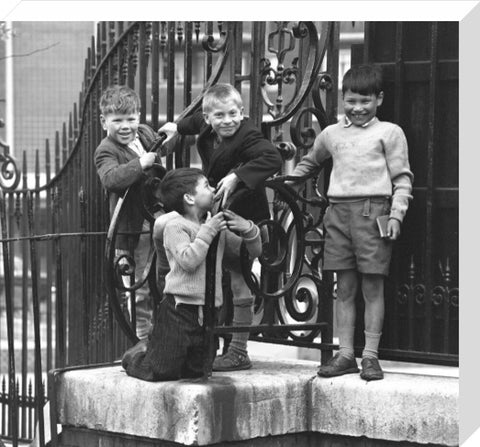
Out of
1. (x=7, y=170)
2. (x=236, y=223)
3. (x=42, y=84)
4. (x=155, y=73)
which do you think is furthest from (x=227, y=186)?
(x=42, y=84)

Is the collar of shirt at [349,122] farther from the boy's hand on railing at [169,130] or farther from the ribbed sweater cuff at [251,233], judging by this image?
the boy's hand on railing at [169,130]

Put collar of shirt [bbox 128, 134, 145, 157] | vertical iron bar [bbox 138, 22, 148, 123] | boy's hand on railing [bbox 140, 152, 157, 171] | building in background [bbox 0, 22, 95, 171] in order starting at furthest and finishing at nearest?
building in background [bbox 0, 22, 95, 171] → vertical iron bar [bbox 138, 22, 148, 123] → collar of shirt [bbox 128, 134, 145, 157] → boy's hand on railing [bbox 140, 152, 157, 171]

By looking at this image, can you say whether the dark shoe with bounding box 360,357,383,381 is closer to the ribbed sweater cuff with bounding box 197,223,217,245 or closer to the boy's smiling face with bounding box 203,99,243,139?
the ribbed sweater cuff with bounding box 197,223,217,245

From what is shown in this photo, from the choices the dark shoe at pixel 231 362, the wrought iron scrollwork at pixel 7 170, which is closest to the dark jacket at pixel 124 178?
the dark shoe at pixel 231 362

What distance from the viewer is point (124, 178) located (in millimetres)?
7137

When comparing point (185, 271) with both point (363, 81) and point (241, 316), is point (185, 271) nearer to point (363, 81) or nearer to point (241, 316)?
point (241, 316)

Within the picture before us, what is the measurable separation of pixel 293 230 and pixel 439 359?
41.3 inches

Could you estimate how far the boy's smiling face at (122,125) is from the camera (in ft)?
24.6

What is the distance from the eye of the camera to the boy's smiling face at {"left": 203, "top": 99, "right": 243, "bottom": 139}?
265 inches

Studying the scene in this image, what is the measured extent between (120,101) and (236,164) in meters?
0.97

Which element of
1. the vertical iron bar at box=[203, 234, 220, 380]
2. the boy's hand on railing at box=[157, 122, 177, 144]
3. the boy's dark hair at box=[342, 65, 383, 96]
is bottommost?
the vertical iron bar at box=[203, 234, 220, 380]

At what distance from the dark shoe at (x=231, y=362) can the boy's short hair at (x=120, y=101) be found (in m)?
1.48

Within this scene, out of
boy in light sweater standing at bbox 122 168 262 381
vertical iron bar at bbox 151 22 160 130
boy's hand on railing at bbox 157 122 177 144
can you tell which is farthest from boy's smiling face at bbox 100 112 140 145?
boy in light sweater standing at bbox 122 168 262 381
